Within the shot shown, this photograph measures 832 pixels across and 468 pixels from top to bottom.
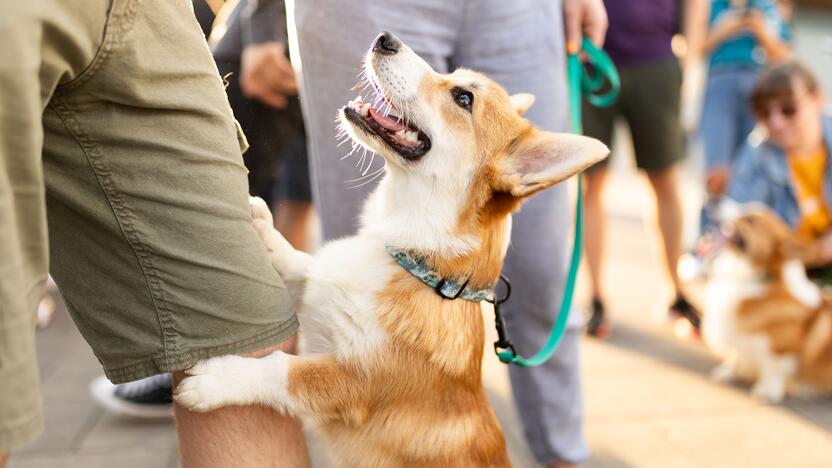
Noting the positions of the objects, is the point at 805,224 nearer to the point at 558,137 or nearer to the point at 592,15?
the point at 592,15

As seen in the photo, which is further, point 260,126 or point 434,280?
point 260,126

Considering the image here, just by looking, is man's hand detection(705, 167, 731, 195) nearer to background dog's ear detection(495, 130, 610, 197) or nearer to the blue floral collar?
background dog's ear detection(495, 130, 610, 197)

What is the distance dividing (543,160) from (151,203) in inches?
38.3

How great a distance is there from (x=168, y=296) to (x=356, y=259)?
1.97ft

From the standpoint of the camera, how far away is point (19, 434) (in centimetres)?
121

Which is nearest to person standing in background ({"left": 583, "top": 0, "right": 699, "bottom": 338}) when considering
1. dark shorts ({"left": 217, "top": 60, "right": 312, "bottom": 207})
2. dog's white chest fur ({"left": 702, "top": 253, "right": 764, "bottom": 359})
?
dog's white chest fur ({"left": 702, "top": 253, "right": 764, "bottom": 359})

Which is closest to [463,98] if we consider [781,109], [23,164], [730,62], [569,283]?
[569,283]

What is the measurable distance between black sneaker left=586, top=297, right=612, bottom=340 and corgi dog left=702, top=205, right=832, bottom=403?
0.55 m


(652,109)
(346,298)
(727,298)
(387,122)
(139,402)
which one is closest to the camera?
(346,298)

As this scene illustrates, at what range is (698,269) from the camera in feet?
18.7

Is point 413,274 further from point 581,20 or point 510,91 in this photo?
point 581,20

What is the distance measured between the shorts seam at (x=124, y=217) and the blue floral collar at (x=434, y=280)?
0.64 meters

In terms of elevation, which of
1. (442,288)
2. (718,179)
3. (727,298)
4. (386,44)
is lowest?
(727,298)

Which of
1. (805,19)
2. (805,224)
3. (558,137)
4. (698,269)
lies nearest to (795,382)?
(805,224)
